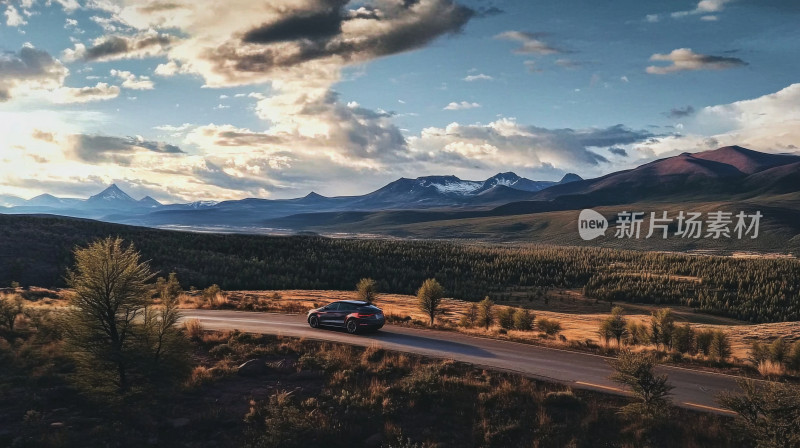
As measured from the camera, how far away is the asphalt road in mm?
14930

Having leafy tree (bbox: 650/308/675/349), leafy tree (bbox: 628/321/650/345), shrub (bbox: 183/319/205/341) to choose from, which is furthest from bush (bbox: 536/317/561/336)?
shrub (bbox: 183/319/205/341)

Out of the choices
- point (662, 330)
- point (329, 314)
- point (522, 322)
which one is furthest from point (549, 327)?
point (329, 314)

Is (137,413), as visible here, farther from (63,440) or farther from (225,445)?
(225,445)

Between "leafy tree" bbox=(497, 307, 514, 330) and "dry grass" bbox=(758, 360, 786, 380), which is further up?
"dry grass" bbox=(758, 360, 786, 380)

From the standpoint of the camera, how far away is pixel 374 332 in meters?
23.1

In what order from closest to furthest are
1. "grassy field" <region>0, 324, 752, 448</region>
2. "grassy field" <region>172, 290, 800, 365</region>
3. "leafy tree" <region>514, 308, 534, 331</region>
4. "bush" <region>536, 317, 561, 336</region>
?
"grassy field" <region>0, 324, 752, 448</region>, "grassy field" <region>172, 290, 800, 365</region>, "bush" <region>536, 317, 561, 336</region>, "leafy tree" <region>514, 308, 534, 331</region>

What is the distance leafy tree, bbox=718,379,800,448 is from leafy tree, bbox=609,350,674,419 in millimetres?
1696

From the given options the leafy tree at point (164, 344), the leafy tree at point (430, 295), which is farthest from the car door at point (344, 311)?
the leafy tree at point (164, 344)

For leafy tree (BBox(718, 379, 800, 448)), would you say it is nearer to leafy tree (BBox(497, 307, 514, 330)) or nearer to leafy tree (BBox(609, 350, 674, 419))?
leafy tree (BBox(609, 350, 674, 419))

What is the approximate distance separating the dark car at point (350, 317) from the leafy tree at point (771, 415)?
14.9 m

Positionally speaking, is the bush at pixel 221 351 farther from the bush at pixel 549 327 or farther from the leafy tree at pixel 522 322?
the bush at pixel 549 327

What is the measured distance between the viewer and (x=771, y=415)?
1003 cm

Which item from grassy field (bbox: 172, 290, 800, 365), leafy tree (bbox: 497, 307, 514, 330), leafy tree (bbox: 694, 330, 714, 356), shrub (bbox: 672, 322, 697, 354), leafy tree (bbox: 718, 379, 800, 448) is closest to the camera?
leafy tree (bbox: 718, 379, 800, 448)

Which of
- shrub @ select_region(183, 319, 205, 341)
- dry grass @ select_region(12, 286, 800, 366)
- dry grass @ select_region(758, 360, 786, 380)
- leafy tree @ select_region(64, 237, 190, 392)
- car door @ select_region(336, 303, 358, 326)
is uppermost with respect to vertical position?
leafy tree @ select_region(64, 237, 190, 392)
